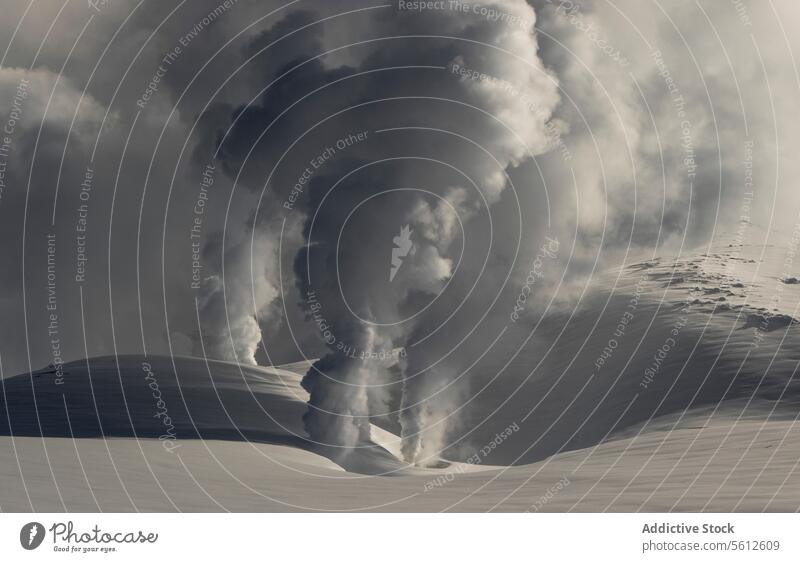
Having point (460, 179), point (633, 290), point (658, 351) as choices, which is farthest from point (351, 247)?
point (658, 351)

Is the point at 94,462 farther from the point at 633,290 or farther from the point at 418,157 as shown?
the point at 633,290

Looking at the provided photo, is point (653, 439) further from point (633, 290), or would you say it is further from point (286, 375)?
point (286, 375)

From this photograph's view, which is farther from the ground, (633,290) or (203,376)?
(633,290)

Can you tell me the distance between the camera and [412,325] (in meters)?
46.3

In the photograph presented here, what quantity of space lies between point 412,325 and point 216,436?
→ 14.8 meters

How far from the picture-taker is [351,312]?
4319 centimetres

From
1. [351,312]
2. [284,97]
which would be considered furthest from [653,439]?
[284,97]

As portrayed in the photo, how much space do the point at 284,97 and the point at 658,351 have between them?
28989mm
